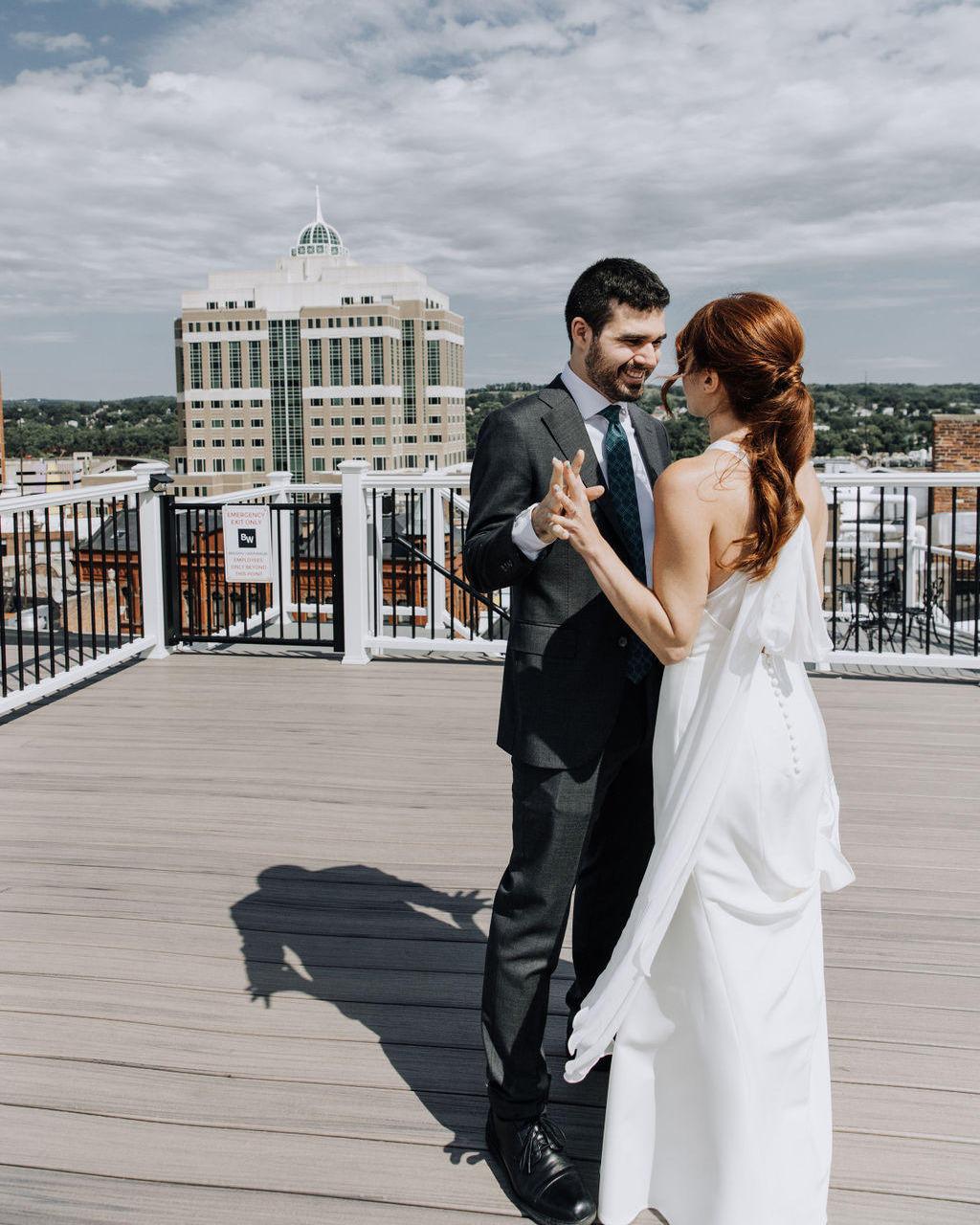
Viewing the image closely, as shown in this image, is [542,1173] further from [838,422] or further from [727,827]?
[838,422]

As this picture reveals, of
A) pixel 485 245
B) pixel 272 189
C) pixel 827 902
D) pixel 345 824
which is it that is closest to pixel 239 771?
pixel 345 824

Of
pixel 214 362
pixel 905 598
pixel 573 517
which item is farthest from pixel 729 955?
pixel 214 362

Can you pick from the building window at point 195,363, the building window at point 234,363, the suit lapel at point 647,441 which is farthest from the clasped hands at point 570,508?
the building window at point 195,363

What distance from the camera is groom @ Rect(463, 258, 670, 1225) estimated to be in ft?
6.49

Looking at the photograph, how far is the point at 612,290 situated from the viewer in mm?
1961

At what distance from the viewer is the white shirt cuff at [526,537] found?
6.15ft

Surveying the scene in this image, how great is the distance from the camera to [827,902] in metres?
3.31

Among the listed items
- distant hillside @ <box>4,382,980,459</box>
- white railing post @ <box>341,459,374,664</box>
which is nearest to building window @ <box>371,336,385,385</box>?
distant hillside @ <box>4,382,980,459</box>

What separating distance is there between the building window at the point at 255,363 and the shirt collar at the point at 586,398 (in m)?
143

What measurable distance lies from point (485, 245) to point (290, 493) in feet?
370

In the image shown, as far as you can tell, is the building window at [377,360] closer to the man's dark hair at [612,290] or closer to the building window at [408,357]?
the building window at [408,357]

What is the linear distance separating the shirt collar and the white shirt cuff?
28 cm

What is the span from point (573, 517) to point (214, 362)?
478ft

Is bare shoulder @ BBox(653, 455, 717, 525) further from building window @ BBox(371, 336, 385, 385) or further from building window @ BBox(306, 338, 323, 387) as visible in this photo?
building window @ BBox(306, 338, 323, 387)
